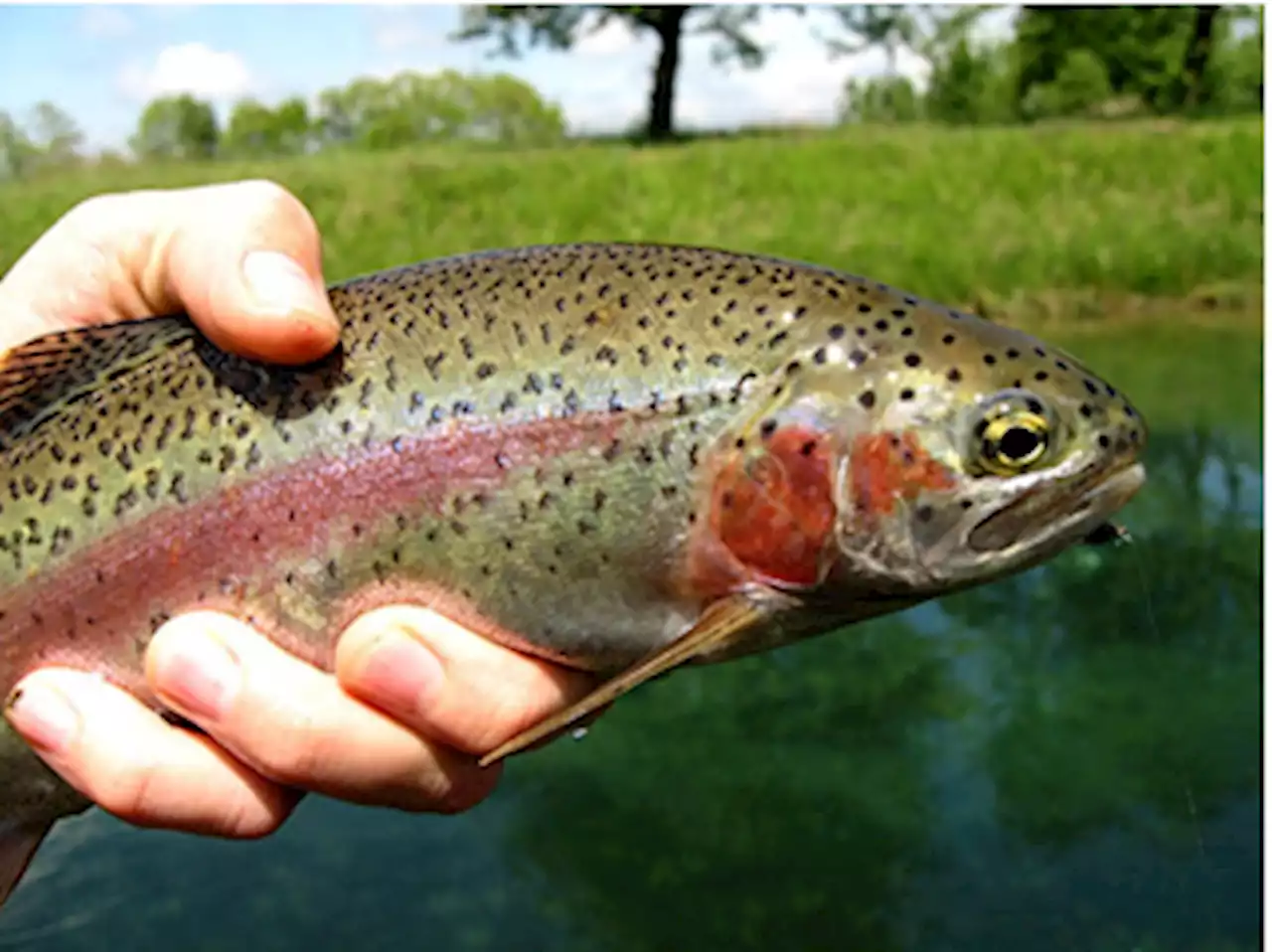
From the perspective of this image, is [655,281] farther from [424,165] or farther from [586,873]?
[424,165]

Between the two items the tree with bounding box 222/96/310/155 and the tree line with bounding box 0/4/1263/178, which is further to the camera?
the tree with bounding box 222/96/310/155

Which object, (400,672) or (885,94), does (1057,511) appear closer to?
(400,672)

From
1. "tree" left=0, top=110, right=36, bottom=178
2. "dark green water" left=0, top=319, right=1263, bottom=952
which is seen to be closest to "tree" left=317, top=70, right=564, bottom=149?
"tree" left=0, top=110, right=36, bottom=178

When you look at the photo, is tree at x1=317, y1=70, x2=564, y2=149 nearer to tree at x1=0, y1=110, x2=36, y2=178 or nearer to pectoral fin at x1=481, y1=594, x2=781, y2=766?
tree at x1=0, y1=110, x2=36, y2=178

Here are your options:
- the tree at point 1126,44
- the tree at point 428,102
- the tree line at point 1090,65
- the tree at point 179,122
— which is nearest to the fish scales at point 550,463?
the tree line at point 1090,65

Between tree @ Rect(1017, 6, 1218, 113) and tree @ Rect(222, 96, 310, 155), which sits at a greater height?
tree @ Rect(1017, 6, 1218, 113)

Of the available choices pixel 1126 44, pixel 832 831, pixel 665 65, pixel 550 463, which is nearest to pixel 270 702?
pixel 550 463
